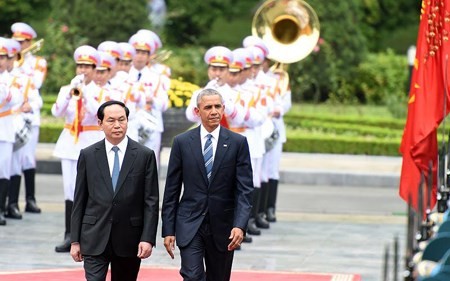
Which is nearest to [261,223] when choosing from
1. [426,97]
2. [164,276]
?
[164,276]

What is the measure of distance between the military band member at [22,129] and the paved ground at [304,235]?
24 centimetres

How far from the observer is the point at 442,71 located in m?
10.4

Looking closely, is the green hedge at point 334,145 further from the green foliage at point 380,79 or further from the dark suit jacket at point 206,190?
the dark suit jacket at point 206,190

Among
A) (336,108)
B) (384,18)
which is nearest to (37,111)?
(336,108)

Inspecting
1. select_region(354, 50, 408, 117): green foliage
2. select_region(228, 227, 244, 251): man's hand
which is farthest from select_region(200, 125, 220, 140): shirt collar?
select_region(354, 50, 408, 117): green foliage

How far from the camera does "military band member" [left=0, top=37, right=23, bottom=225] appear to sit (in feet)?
48.4

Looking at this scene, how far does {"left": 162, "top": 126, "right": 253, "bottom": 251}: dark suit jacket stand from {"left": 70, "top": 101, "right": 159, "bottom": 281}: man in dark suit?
29cm

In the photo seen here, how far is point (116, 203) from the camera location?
9312mm

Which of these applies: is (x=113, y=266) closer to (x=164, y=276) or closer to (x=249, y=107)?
(x=164, y=276)

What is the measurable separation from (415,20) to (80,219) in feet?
104

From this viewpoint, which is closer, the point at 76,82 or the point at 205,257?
the point at 205,257

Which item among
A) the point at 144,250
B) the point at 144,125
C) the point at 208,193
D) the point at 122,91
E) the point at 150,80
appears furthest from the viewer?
the point at 150,80

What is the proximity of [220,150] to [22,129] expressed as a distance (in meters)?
6.19

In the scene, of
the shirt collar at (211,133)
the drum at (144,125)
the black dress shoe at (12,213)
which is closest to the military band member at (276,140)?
the drum at (144,125)
